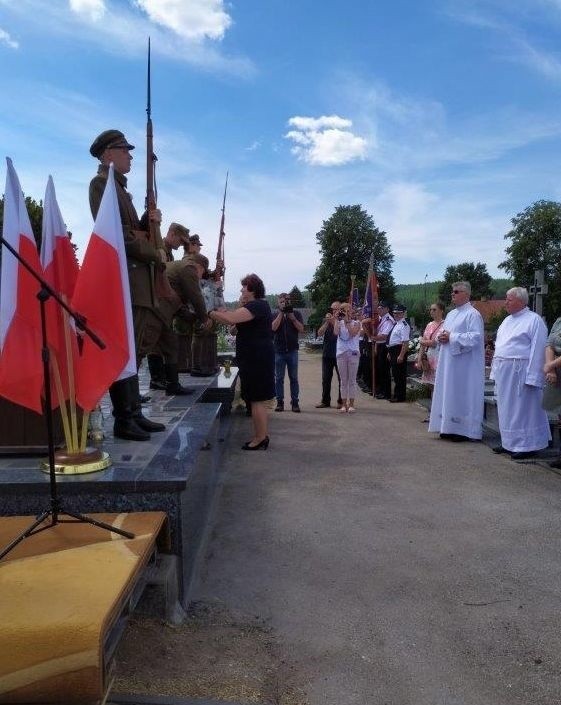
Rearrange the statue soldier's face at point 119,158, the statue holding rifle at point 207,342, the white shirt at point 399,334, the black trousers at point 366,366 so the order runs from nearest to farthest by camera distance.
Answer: the statue soldier's face at point 119,158 < the statue holding rifle at point 207,342 < the white shirt at point 399,334 < the black trousers at point 366,366

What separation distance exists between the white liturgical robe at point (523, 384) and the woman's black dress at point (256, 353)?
8.37 ft

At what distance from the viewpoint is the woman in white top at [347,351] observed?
10367 millimetres

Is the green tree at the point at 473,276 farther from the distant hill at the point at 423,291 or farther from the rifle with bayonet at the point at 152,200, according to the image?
the rifle with bayonet at the point at 152,200

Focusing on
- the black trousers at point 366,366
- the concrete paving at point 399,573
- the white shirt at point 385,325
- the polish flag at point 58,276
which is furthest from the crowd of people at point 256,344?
the black trousers at point 366,366

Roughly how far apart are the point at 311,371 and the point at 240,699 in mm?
18549

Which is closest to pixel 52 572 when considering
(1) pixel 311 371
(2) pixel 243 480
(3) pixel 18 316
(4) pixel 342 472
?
(3) pixel 18 316

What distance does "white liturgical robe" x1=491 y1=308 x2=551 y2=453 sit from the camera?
6.54m

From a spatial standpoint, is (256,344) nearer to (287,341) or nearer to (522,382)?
(522,382)

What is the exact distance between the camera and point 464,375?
25.1ft

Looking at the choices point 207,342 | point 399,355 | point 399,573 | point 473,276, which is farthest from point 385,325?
point 473,276

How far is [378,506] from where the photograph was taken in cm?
488

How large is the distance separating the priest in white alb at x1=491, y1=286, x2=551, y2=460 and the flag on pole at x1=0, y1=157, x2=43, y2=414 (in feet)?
16.6

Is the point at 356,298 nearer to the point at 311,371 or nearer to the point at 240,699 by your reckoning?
the point at 311,371

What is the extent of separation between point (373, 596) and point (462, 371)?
4764mm
